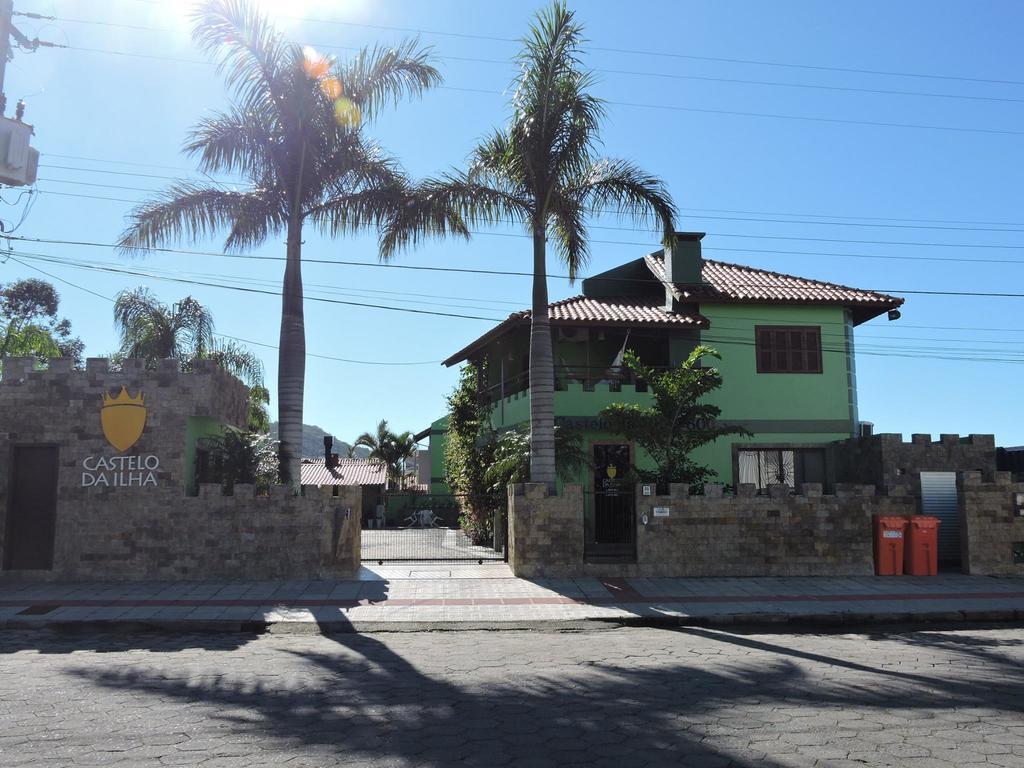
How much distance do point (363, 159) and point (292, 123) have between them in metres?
1.51

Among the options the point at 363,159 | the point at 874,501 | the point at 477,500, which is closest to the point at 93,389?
the point at 363,159

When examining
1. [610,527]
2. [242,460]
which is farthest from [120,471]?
[610,527]

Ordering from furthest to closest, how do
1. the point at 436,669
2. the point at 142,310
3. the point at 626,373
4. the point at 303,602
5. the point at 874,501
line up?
the point at 142,310
the point at 626,373
the point at 874,501
the point at 303,602
the point at 436,669

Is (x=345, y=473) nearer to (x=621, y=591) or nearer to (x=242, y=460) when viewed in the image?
(x=242, y=460)

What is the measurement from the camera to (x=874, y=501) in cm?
1488

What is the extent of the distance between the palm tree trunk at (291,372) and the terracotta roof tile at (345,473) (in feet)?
69.5

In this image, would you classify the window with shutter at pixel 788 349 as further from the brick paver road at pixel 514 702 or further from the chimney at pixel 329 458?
the chimney at pixel 329 458

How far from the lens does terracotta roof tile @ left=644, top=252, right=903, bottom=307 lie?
20.6 m

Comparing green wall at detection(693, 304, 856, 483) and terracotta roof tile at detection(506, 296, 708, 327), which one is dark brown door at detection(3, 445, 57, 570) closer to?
terracotta roof tile at detection(506, 296, 708, 327)

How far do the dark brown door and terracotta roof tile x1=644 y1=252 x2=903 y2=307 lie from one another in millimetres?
14749

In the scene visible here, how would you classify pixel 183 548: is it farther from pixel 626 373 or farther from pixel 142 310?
pixel 142 310

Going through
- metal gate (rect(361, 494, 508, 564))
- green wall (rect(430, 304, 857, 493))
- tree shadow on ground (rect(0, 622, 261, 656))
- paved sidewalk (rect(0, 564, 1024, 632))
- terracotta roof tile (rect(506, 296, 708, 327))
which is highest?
terracotta roof tile (rect(506, 296, 708, 327))

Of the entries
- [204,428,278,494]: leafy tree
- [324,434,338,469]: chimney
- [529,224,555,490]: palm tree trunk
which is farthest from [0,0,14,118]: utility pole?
[324,434,338,469]: chimney

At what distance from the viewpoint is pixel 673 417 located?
15688 millimetres
